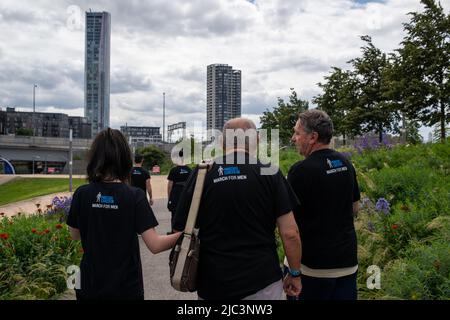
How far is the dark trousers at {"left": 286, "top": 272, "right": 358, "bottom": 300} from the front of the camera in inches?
128

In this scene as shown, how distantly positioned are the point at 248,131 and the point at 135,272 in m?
1.22

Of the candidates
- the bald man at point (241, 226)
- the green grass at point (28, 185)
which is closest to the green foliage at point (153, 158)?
the green grass at point (28, 185)

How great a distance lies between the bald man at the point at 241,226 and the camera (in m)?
2.75

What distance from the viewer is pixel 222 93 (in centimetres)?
4819

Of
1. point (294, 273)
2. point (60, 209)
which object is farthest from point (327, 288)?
point (60, 209)

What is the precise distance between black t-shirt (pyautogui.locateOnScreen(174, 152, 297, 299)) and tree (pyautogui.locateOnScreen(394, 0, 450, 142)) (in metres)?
18.3

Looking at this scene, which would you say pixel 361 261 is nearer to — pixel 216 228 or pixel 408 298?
pixel 408 298

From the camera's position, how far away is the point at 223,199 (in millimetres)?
2768

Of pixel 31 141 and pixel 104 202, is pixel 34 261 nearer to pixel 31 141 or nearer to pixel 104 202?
pixel 104 202

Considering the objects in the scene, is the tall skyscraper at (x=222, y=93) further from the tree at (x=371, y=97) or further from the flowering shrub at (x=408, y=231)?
the flowering shrub at (x=408, y=231)

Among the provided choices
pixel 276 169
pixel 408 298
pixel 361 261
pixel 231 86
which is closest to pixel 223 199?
pixel 276 169

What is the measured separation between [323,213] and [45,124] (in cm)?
17318

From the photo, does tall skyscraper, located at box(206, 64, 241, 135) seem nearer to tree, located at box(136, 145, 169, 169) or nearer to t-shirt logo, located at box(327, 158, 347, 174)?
tree, located at box(136, 145, 169, 169)
